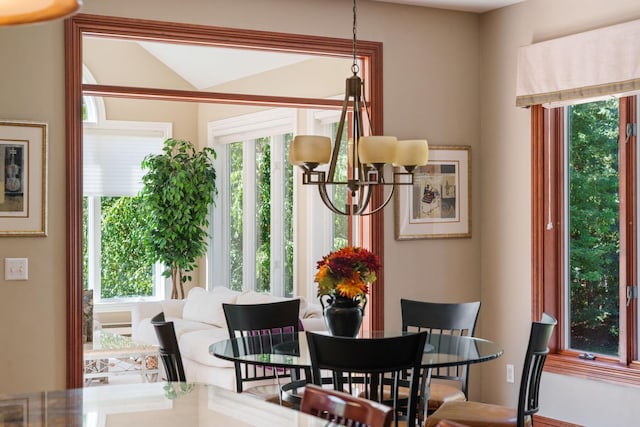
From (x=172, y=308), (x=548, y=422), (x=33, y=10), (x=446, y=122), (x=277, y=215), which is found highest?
(x=446, y=122)

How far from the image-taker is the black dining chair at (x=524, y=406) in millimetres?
3672

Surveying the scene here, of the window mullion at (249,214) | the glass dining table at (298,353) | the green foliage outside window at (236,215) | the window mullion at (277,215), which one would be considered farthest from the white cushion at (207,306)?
the glass dining table at (298,353)

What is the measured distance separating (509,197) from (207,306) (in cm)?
263

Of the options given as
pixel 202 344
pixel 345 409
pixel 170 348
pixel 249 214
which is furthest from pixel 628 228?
pixel 249 214

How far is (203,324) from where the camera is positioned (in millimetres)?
6848

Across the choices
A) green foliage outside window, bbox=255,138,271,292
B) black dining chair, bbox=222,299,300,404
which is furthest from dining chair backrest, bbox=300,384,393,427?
green foliage outside window, bbox=255,138,271,292

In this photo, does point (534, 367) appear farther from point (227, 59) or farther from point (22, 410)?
point (227, 59)

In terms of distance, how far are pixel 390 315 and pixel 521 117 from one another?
4.66 feet

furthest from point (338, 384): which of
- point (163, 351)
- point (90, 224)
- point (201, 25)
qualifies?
point (90, 224)

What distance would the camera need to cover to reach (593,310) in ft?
16.4

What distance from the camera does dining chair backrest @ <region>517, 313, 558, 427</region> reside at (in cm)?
366

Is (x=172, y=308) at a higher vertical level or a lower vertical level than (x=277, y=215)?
lower

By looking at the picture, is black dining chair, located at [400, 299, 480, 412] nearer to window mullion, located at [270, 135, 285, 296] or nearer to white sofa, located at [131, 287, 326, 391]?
white sofa, located at [131, 287, 326, 391]

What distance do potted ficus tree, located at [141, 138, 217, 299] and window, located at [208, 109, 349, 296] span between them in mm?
209
